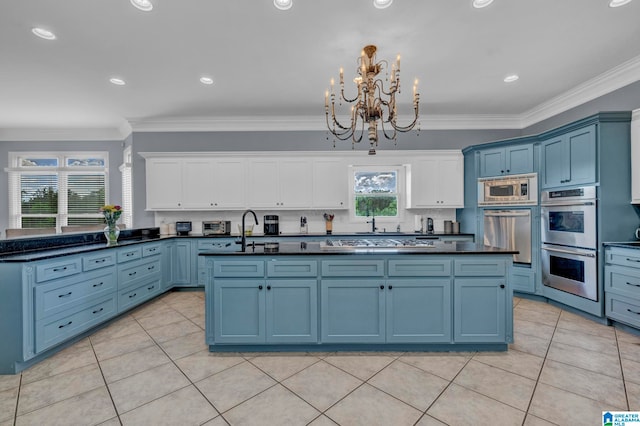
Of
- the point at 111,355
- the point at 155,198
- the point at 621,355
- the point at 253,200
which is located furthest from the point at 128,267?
the point at 621,355

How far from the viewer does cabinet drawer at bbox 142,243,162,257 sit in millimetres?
3633

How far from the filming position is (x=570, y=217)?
10.8 feet

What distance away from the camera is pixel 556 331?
2.78 meters

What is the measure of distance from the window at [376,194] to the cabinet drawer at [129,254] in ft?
11.4

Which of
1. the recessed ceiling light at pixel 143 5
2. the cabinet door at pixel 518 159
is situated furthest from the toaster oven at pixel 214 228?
the cabinet door at pixel 518 159

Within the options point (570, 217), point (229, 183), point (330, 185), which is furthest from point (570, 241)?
point (229, 183)

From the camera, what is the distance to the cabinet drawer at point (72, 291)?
2.28 m

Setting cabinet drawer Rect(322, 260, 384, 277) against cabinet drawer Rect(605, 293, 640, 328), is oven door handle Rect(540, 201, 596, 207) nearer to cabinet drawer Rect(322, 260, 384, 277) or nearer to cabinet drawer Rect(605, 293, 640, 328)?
cabinet drawer Rect(605, 293, 640, 328)

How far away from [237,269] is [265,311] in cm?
Result: 46

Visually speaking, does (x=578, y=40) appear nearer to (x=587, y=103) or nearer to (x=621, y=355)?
(x=587, y=103)

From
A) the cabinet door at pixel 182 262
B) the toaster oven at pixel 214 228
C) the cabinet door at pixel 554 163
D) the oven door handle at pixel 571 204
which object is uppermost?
the cabinet door at pixel 554 163

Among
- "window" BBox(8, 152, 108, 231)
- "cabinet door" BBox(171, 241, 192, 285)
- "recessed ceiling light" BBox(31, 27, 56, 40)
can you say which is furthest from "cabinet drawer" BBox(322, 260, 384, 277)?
"window" BBox(8, 152, 108, 231)

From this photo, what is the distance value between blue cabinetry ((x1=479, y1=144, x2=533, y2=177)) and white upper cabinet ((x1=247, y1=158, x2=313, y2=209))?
9.55ft

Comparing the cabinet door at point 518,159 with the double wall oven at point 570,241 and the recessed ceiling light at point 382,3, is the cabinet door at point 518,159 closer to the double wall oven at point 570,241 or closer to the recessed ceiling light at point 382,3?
the double wall oven at point 570,241
